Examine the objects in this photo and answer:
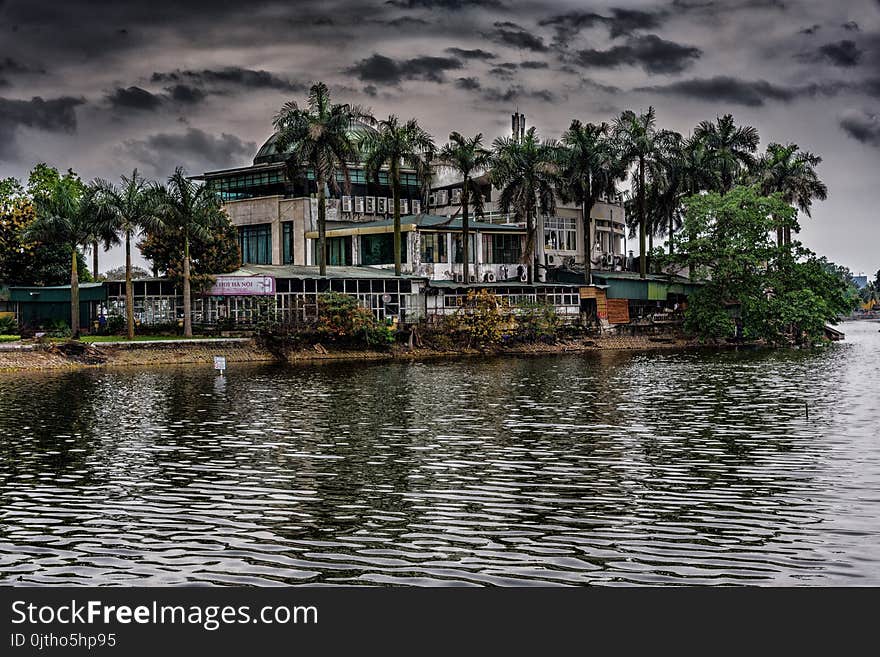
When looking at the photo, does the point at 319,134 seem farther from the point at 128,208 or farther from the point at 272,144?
the point at 272,144

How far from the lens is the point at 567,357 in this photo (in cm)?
7694

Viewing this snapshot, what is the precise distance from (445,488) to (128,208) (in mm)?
57194

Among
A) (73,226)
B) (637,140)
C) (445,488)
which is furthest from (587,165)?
(445,488)

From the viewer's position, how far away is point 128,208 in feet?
242

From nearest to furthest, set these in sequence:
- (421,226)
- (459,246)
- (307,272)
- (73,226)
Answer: (73,226) → (307,272) → (421,226) → (459,246)

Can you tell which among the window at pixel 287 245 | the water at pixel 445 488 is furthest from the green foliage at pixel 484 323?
the water at pixel 445 488

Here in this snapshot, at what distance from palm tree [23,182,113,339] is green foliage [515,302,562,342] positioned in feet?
109

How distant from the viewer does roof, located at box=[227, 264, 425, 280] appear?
271ft

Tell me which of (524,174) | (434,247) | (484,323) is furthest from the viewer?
(434,247)

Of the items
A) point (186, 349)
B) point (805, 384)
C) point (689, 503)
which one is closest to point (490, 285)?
point (186, 349)

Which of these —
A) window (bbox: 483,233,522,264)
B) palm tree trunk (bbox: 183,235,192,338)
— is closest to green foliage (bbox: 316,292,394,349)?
palm tree trunk (bbox: 183,235,192,338)

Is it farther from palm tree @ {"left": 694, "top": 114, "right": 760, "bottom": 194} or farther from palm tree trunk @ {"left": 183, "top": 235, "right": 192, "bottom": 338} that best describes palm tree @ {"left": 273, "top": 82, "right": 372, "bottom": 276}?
palm tree @ {"left": 694, "top": 114, "right": 760, "bottom": 194}
